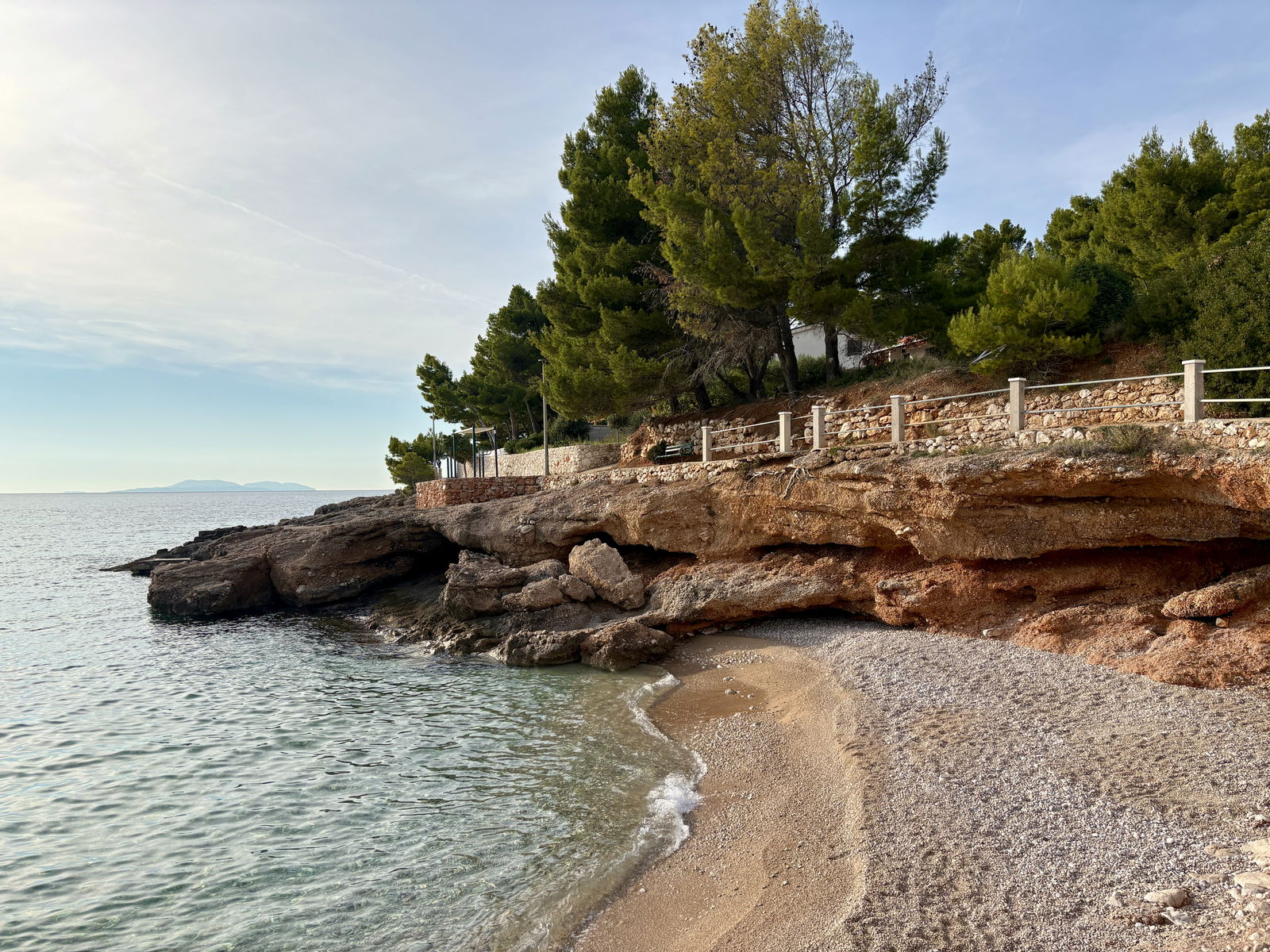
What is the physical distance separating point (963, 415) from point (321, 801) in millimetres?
16508

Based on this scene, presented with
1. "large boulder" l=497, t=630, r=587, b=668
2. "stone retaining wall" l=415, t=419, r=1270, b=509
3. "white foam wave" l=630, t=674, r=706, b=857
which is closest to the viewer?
"white foam wave" l=630, t=674, r=706, b=857

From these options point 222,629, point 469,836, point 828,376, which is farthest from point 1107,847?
point 222,629

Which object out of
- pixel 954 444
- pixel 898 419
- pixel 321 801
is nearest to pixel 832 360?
pixel 898 419

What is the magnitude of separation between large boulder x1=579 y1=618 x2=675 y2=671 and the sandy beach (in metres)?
3.49

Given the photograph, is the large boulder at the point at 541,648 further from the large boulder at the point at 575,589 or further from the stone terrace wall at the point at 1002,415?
the stone terrace wall at the point at 1002,415

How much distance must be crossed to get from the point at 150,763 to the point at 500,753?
220 inches

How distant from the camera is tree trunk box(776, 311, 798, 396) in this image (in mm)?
23962

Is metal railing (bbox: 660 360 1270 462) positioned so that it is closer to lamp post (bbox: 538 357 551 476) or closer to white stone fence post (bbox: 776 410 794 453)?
white stone fence post (bbox: 776 410 794 453)

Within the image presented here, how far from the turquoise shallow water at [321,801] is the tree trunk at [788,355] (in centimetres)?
1399

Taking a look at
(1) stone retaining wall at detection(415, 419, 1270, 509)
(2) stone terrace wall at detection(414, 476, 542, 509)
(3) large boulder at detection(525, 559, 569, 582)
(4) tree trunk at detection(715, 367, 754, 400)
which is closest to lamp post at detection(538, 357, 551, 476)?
(2) stone terrace wall at detection(414, 476, 542, 509)

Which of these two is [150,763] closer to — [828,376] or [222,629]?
[222,629]

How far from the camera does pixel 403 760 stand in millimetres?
10531

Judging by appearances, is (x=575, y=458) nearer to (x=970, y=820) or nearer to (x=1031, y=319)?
(x=1031, y=319)

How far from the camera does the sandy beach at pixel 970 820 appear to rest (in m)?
5.49
